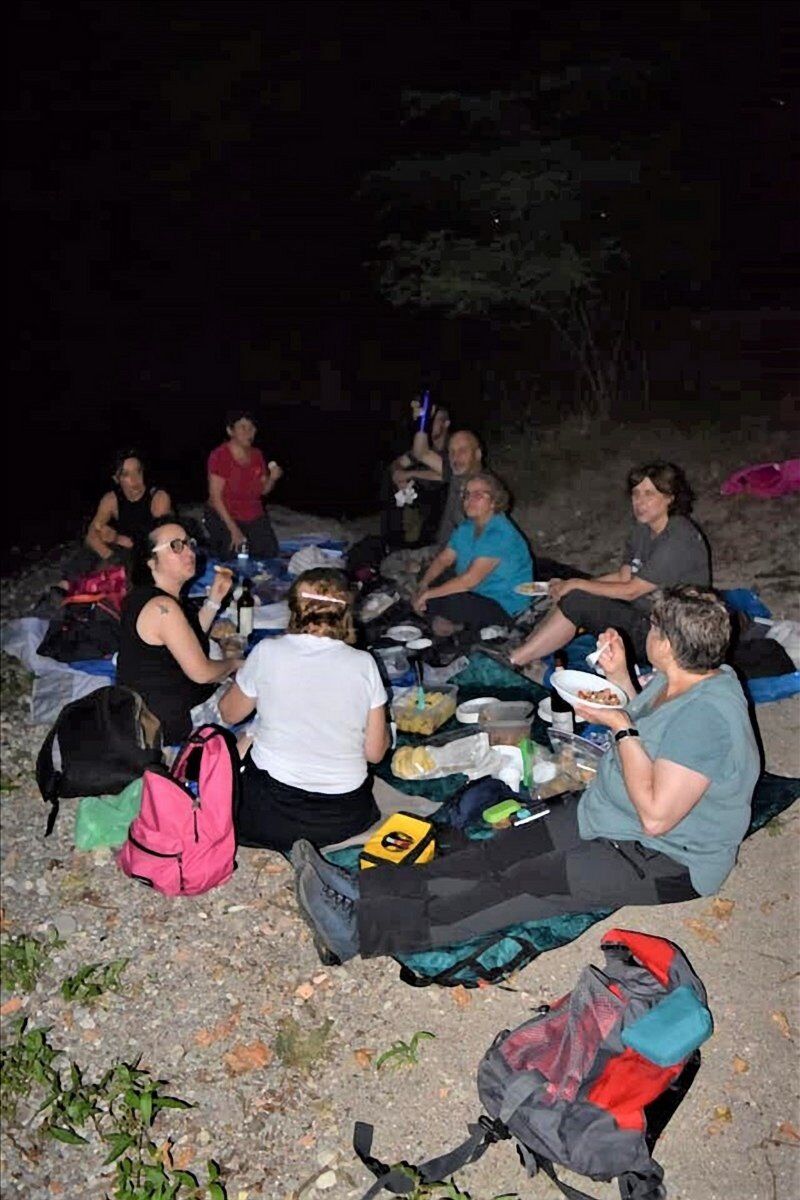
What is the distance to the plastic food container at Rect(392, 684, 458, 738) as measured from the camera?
4.99 metres

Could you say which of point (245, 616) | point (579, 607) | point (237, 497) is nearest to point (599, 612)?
point (579, 607)

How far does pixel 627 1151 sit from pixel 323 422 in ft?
54.4

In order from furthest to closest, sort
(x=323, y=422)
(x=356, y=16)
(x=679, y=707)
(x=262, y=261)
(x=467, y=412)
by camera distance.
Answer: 1. (x=262, y=261)
2. (x=323, y=422)
3. (x=356, y=16)
4. (x=467, y=412)
5. (x=679, y=707)

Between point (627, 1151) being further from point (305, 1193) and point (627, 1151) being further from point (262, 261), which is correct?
point (262, 261)

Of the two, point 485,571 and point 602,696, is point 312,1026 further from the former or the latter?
point 485,571

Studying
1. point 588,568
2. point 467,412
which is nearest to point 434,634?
point 588,568

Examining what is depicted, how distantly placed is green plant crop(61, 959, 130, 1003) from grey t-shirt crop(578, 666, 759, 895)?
1.93 meters

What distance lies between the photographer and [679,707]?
321 cm

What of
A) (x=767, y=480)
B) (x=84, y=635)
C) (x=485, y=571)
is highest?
(x=84, y=635)

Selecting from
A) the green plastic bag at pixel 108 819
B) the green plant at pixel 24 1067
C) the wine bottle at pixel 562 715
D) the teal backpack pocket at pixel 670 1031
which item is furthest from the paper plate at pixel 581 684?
the green plant at pixel 24 1067

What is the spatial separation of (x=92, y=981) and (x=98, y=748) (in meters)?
1.13

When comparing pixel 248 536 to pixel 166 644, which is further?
pixel 248 536

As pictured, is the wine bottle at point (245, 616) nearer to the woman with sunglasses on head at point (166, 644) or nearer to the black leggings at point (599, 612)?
the woman with sunglasses on head at point (166, 644)

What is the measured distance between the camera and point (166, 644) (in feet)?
15.4
